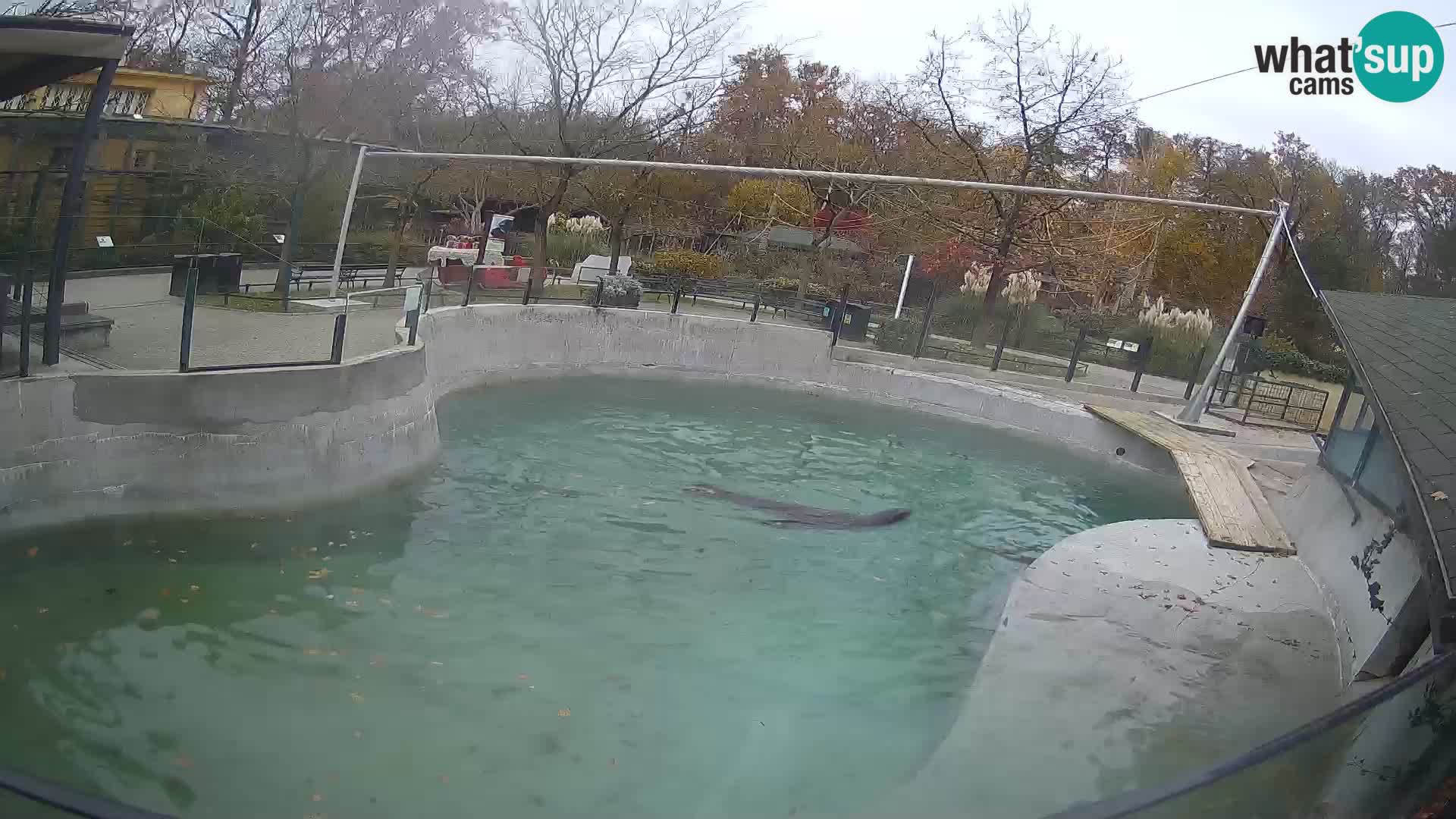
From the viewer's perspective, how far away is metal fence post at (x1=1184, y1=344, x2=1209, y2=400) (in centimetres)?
2202

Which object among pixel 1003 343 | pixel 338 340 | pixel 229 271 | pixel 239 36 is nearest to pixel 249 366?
pixel 338 340

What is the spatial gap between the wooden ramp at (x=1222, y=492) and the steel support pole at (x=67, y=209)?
→ 11.1m

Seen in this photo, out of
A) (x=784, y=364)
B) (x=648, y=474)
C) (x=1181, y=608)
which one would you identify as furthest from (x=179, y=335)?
(x=784, y=364)

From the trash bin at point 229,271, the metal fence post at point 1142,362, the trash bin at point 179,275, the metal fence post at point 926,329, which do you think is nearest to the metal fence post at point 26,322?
the trash bin at point 179,275

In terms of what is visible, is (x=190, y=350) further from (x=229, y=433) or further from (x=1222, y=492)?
(x=1222, y=492)

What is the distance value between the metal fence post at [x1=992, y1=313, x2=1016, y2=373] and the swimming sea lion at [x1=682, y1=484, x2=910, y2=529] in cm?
932

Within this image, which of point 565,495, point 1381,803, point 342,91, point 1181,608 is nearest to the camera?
point 1381,803

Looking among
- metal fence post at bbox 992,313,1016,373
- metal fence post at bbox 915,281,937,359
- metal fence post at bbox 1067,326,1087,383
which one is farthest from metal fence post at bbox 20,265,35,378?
metal fence post at bbox 1067,326,1087,383

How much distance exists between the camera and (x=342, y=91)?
20594mm

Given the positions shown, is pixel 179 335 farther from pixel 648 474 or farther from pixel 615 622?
pixel 648 474

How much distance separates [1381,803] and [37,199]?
10.8m

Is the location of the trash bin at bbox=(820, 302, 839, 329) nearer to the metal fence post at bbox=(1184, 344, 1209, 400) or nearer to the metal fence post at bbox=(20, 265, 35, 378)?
the metal fence post at bbox=(1184, 344, 1209, 400)

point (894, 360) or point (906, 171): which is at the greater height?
point (906, 171)

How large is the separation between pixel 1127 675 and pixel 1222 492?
5654 mm
